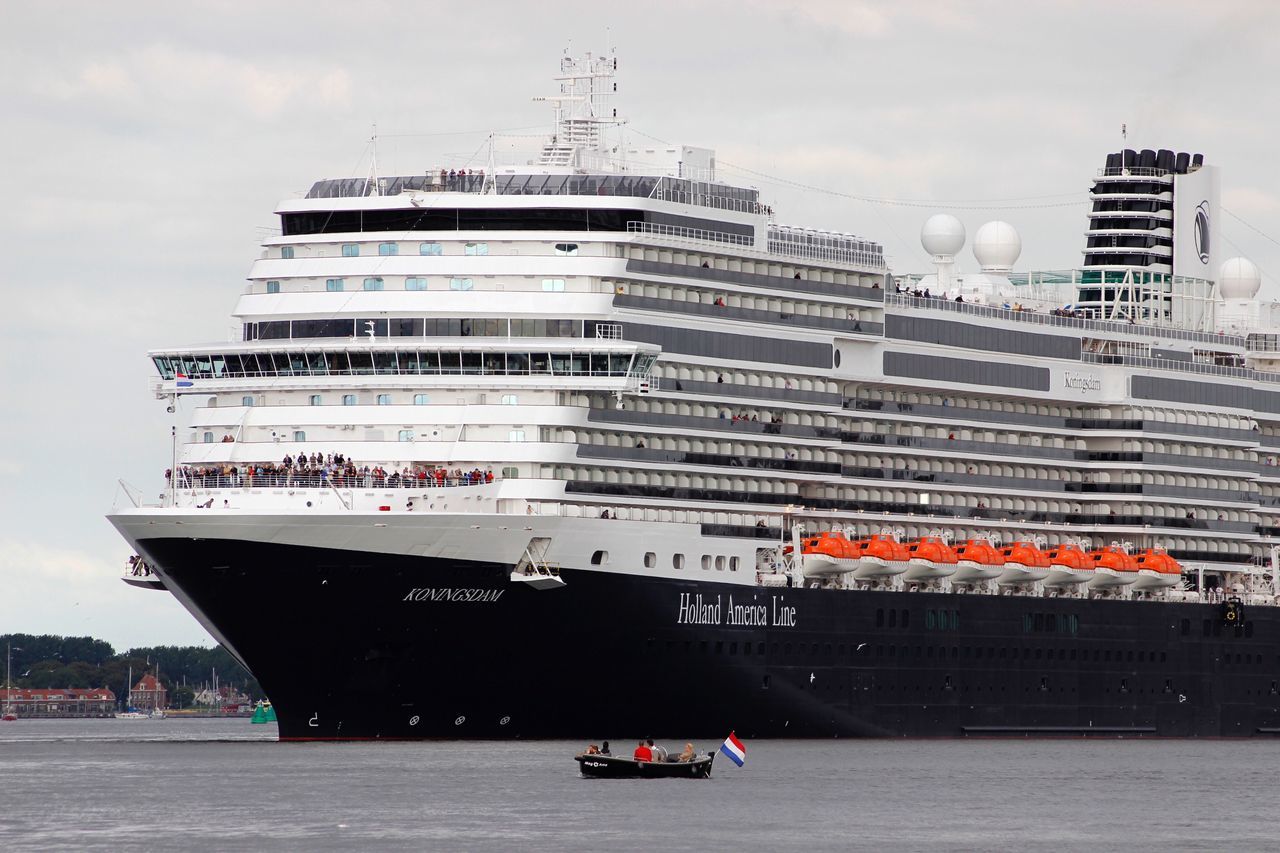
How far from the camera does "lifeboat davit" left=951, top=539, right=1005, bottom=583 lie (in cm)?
9431

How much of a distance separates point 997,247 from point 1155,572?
57.1ft

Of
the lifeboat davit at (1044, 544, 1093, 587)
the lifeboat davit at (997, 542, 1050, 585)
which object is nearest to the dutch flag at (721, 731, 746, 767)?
the lifeboat davit at (997, 542, 1050, 585)

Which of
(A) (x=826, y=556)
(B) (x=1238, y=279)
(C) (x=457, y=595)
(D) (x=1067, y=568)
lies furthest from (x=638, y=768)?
(B) (x=1238, y=279)

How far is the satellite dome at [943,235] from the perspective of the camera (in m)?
108

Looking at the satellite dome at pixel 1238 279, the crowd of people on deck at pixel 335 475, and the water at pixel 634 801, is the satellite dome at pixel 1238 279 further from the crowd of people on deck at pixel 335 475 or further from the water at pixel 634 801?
the crowd of people on deck at pixel 335 475

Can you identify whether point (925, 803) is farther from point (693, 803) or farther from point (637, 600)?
point (637, 600)

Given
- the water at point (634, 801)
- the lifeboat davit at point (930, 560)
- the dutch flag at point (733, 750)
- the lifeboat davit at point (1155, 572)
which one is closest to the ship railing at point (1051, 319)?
the lifeboat davit at point (930, 560)

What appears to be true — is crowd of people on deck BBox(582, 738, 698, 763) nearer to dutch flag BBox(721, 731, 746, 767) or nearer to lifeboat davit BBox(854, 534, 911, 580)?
dutch flag BBox(721, 731, 746, 767)

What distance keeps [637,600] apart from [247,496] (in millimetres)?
12669

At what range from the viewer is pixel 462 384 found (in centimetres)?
8212

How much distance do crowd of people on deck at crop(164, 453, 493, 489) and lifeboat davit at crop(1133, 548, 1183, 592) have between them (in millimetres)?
31618

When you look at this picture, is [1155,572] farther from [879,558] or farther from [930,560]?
[879,558]

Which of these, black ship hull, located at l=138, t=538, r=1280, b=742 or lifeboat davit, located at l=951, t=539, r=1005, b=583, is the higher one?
lifeboat davit, located at l=951, t=539, r=1005, b=583

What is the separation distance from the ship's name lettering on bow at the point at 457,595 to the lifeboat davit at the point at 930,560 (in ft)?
60.2
